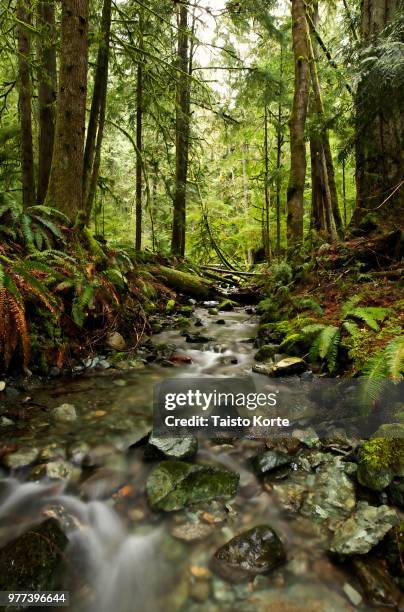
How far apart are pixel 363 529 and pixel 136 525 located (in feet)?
3.98

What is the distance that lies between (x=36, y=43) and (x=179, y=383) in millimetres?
8646

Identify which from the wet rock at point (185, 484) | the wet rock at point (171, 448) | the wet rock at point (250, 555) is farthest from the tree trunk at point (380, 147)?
the wet rock at point (250, 555)

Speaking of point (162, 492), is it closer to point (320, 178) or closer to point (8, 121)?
point (320, 178)

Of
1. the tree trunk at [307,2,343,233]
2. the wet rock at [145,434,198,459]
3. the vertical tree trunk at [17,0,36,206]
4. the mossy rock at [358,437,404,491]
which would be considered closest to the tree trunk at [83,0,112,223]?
the vertical tree trunk at [17,0,36,206]

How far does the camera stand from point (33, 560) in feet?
5.59

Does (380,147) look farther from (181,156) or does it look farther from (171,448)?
(181,156)

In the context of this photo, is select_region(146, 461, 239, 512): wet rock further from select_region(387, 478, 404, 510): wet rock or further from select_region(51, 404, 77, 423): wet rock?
select_region(51, 404, 77, 423): wet rock

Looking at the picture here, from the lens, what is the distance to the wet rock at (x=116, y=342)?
4812mm

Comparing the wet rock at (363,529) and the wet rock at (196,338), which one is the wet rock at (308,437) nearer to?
the wet rock at (363,529)

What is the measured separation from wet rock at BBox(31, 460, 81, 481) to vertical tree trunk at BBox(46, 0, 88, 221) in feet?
13.9

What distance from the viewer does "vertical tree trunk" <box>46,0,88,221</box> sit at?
5.51m

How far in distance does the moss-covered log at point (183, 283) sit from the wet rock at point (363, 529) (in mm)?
7595

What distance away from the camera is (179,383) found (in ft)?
12.9

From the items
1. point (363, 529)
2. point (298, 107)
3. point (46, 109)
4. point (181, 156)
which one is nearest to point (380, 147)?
point (298, 107)
